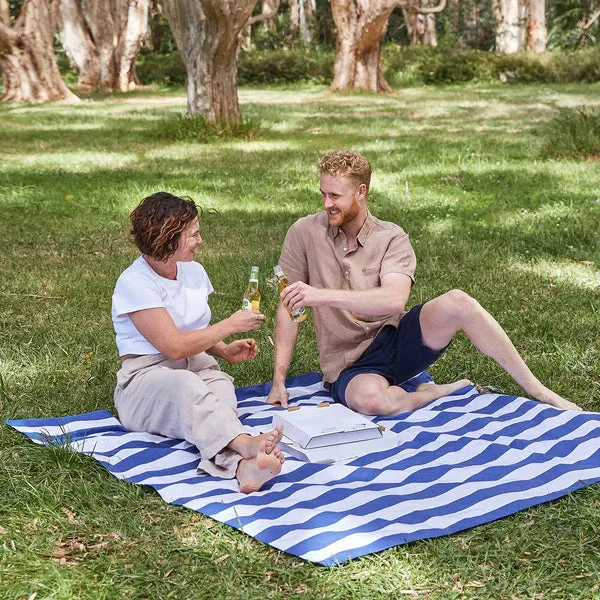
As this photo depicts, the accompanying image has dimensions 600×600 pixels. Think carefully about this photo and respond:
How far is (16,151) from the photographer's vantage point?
534 inches

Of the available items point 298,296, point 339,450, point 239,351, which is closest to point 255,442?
point 339,450

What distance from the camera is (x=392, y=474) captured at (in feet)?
13.4

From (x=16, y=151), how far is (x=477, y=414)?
10483 mm

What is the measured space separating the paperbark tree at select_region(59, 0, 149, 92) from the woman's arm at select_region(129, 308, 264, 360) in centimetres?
2451

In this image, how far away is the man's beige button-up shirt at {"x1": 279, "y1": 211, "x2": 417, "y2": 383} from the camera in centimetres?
484

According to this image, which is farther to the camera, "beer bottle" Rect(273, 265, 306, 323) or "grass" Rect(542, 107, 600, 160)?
"grass" Rect(542, 107, 600, 160)

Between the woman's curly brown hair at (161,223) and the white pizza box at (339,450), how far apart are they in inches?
40.8

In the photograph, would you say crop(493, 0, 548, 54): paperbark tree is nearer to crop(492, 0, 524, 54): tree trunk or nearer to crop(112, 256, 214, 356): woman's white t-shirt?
crop(492, 0, 524, 54): tree trunk

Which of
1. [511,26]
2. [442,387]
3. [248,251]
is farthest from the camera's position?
[511,26]

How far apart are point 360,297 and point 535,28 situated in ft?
106

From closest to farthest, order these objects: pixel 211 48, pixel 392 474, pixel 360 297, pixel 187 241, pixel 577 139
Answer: pixel 392 474 < pixel 187 241 < pixel 360 297 < pixel 577 139 < pixel 211 48

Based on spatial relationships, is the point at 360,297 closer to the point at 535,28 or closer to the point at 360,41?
the point at 360,41

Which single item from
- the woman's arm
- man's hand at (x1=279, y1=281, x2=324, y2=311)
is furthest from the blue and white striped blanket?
man's hand at (x1=279, y1=281, x2=324, y2=311)

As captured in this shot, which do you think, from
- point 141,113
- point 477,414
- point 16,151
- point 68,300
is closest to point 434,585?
point 477,414
